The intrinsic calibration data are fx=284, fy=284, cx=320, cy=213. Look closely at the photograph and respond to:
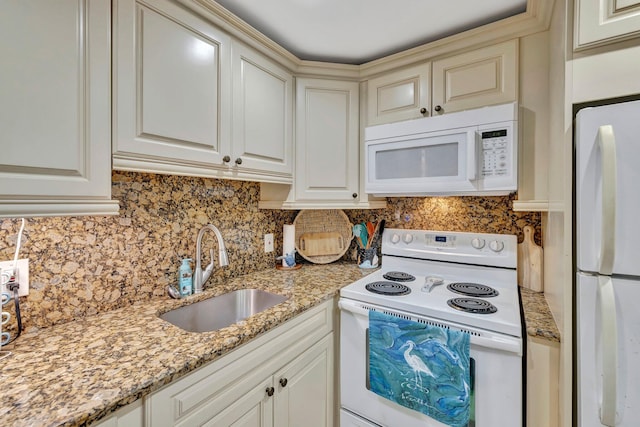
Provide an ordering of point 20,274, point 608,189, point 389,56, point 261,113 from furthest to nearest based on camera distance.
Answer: point 389,56 → point 261,113 → point 20,274 → point 608,189

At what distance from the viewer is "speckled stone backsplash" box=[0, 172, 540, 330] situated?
3.39 ft

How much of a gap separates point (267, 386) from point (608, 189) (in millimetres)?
1265

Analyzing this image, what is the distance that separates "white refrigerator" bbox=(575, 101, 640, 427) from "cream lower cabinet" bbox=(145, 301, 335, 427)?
0.97 meters

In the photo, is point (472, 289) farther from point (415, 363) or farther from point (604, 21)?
point (604, 21)

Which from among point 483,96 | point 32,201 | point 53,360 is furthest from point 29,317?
point 483,96

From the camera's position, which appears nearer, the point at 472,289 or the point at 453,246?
the point at 472,289

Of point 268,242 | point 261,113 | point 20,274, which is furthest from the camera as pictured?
point 268,242

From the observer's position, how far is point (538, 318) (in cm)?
116

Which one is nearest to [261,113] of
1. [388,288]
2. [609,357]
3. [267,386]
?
[388,288]

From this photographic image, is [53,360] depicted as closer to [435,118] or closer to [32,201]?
[32,201]

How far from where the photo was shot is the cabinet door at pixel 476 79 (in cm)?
140

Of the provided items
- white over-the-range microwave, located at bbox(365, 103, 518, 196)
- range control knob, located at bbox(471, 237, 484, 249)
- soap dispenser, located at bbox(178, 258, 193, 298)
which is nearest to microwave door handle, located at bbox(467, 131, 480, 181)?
white over-the-range microwave, located at bbox(365, 103, 518, 196)

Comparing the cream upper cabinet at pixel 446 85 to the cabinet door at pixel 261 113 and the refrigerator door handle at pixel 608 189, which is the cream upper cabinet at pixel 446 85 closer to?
the cabinet door at pixel 261 113

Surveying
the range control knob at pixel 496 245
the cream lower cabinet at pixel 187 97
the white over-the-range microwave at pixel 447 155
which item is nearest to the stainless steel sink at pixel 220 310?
the cream lower cabinet at pixel 187 97
